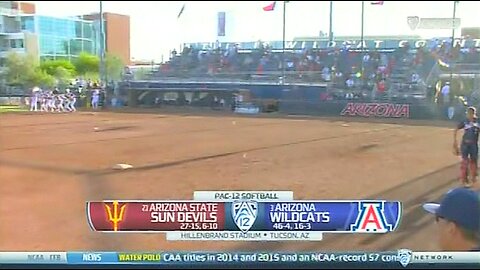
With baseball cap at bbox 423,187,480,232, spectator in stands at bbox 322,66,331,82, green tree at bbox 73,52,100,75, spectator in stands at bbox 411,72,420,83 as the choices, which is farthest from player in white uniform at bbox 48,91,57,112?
baseball cap at bbox 423,187,480,232

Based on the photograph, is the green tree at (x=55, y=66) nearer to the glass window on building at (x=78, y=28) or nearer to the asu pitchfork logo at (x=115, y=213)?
the glass window on building at (x=78, y=28)

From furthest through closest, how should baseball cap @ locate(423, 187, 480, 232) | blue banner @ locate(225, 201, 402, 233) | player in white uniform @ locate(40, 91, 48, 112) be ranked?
player in white uniform @ locate(40, 91, 48, 112), blue banner @ locate(225, 201, 402, 233), baseball cap @ locate(423, 187, 480, 232)

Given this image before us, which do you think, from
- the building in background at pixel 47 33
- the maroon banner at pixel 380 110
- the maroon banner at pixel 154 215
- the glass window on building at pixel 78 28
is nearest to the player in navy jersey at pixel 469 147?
the maroon banner at pixel 380 110

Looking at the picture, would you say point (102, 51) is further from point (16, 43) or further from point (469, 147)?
point (469, 147)

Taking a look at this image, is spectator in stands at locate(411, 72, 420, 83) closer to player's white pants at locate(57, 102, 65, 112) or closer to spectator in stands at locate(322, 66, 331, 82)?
spectator in stands at locate(322, 66, 331, 82)

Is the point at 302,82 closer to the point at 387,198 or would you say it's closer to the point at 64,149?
the point at 387,198

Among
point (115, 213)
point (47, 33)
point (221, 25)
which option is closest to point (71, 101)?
point (47, 33)
